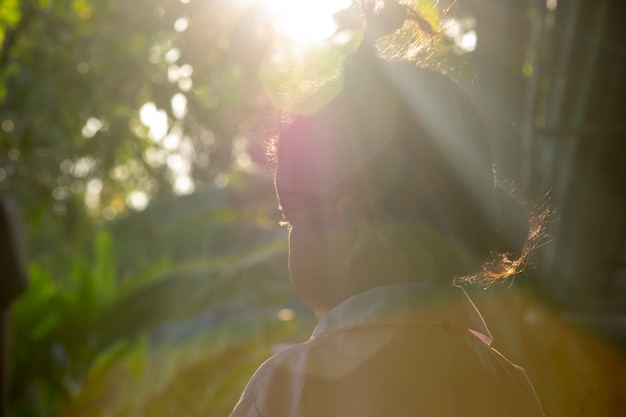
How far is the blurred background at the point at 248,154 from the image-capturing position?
347cm

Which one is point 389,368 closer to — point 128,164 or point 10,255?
point 10,255

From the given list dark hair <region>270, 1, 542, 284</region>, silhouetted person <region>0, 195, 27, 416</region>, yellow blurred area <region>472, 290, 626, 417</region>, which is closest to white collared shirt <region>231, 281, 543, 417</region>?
dark hair <region>270, 1, 542, 284</region>

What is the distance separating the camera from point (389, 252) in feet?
4.91

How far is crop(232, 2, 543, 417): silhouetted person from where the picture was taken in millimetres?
1403

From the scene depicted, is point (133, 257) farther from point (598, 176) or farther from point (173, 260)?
point (598, 176)

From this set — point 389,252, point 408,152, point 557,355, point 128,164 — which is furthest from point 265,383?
point 128,164

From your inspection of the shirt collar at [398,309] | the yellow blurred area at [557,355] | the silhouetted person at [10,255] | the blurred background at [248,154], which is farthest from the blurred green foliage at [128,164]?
the yellow blurred area at [557,355]

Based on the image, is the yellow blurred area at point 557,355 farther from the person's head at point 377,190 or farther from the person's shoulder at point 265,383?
the person's shoulder at point 265,383

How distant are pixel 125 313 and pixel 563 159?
25.8ft

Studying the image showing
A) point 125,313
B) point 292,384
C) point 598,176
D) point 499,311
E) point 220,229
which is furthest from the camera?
point 220,229

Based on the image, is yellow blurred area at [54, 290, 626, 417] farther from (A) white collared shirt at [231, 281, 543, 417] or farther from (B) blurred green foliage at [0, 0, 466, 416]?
(A) white collared shirt at [231, 281, 543, 417]

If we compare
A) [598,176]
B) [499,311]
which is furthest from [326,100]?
[598,176]

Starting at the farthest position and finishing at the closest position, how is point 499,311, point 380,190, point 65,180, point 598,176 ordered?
1. point 65,180
2. point 598,176
3. point 499,311
4. point 380,190

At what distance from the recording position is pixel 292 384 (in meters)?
1.39
